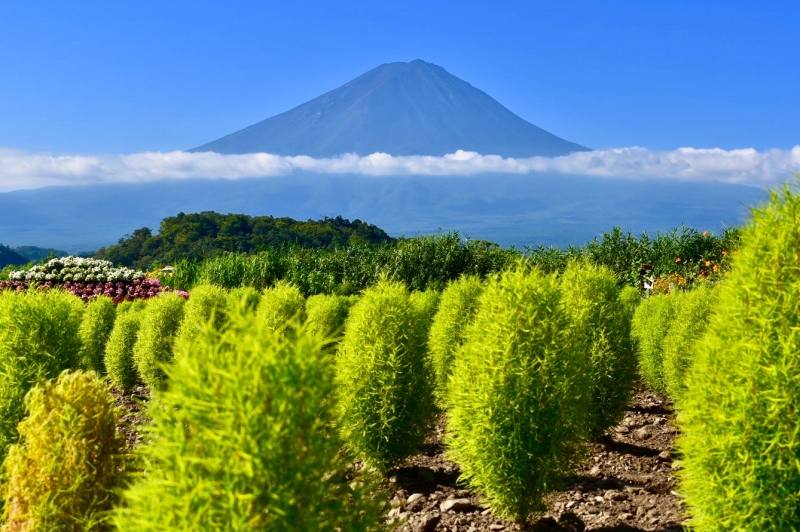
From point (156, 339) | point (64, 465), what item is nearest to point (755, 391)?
point (64, 465)

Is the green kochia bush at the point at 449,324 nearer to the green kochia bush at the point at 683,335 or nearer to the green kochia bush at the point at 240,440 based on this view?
the green kochia bush at the point at 683,335

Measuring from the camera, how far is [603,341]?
8562mm

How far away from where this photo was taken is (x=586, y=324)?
27.9 ft

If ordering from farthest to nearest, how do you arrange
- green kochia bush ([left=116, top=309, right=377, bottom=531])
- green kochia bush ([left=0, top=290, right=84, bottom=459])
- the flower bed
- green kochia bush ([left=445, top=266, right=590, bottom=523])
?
1. the flower bed
2. green kochia bush ([left=445, top=266, right=590, bottom=523])
3. green kochia bush ([left=0, top=290, right=84, bottom=459])
4. green kochia bush ([left=116, top=309, right=377, bottom=531])

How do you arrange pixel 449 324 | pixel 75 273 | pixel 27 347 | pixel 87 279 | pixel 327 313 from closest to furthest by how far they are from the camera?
pixel 27 347 → pixel 449 324 → pixel 327 313 → pixel 87 279 → pixel 75 273

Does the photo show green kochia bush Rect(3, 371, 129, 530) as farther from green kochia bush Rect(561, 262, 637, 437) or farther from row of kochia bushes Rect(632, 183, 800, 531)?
green kochia bush Rect(561, 262, 637, 437)

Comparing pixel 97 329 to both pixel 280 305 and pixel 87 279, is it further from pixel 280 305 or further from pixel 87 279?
pixel 87 279

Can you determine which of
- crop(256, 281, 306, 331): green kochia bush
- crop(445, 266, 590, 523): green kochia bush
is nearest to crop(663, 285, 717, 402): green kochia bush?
crop(445, 266, 590, 523): green kochia bush

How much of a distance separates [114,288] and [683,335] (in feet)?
57.9

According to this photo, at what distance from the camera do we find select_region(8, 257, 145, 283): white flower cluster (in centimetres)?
2281

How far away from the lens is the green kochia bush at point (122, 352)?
13.3 meters

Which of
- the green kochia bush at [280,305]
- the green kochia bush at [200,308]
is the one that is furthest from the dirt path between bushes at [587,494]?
the green kochia bush at [280,305]

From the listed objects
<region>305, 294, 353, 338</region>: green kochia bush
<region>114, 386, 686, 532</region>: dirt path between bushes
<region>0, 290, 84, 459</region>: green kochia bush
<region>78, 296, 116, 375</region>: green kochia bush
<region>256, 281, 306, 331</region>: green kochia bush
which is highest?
<region>0, 290, 84, 459</region>: green kochia bush

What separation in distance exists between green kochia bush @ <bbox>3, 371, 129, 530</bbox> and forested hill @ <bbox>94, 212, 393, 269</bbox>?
35.1 meters
